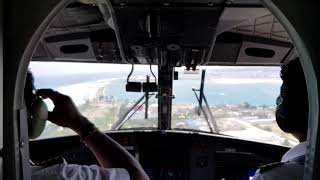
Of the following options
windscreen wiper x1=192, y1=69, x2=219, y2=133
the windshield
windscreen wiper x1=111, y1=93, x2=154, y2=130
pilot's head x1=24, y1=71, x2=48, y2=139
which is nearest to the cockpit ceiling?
the windshield

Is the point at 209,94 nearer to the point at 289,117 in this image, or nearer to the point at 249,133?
the point at 249,133

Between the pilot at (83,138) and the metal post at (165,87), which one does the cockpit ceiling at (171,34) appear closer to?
the metal post at (165,87)

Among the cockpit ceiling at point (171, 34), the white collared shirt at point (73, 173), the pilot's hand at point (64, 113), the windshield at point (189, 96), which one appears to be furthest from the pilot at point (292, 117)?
the windshield at point (189, 96)

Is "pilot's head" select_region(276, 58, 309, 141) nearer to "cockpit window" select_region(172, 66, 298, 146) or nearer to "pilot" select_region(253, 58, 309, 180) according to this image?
"pilot" select_region(253, 58, 309, 180)

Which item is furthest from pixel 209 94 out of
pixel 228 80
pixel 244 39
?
pixel 244 39

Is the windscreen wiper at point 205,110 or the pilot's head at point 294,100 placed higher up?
the pilot's head at point 294,100

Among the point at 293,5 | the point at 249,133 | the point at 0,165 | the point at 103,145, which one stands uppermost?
the point at 293,5

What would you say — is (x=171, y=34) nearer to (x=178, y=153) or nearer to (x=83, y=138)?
(x=83, y=138)
